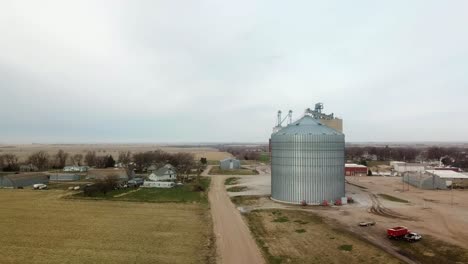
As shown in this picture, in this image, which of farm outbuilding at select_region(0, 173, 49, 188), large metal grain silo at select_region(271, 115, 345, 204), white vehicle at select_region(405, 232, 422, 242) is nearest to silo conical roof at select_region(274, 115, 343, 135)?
large metal grain silo at select_region(271, 115, 345, 204)

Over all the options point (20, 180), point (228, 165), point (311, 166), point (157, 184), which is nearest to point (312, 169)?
point (311, 166)

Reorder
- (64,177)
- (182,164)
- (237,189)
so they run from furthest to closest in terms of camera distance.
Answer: (182,164) < (64,177) < (237,189)

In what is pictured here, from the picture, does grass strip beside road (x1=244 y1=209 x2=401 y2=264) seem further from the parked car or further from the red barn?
the red barn

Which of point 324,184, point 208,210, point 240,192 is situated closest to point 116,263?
point 208,210

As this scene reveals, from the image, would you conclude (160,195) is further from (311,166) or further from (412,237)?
(412,237)

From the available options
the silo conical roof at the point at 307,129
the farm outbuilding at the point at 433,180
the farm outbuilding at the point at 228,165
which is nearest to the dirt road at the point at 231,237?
the silo conical roof at the point at 307,129

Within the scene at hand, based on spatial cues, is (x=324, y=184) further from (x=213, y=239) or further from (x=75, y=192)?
(x=75, y=192)

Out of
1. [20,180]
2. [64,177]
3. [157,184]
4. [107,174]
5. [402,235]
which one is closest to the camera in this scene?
[402,235]

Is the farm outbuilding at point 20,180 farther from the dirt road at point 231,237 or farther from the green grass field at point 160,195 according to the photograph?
the dirt road at point 231,237
